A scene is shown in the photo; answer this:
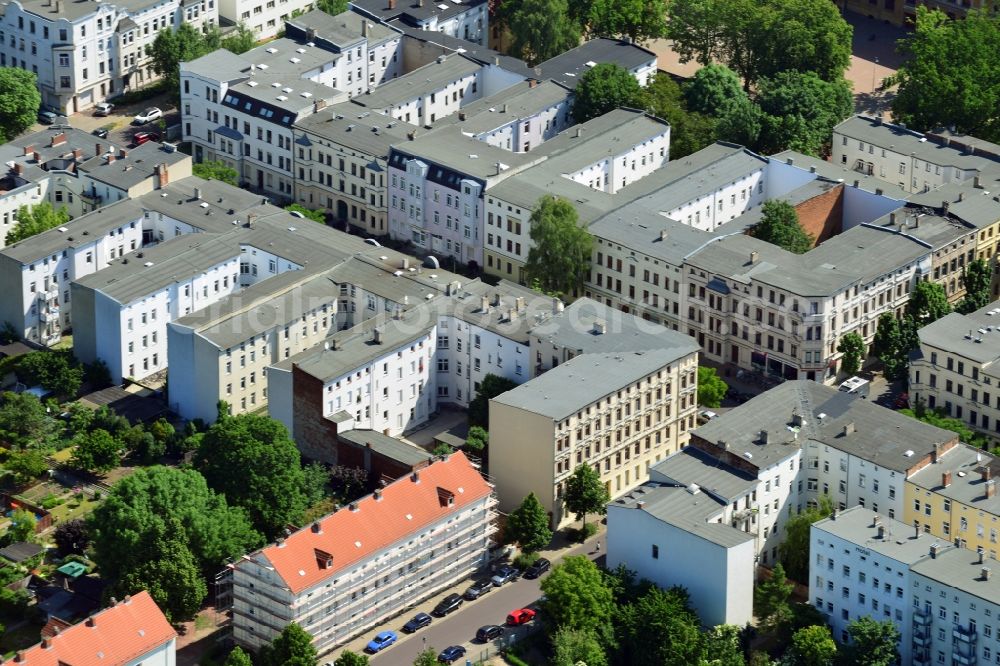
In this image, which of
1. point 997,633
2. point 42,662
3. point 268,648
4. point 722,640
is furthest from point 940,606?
point 42,662

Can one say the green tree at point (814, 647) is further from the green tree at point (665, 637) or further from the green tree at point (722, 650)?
the green tree at point (665, 637)

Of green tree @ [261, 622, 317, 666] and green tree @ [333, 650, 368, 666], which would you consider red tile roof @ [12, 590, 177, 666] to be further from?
green tree @ [333, 650, 368, 666]

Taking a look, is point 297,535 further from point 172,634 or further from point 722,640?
point 722,640

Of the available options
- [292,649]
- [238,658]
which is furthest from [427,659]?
[238,658]

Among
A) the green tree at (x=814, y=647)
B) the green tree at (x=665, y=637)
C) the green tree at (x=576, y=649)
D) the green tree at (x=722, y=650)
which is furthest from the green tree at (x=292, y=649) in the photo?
the green tree at (x=814, y=647)

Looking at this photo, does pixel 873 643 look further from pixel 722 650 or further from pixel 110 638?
pixel 110 638

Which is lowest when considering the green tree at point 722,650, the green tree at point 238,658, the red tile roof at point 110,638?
the green tree at point 722,650

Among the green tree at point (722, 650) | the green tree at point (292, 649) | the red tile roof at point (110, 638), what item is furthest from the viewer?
the green tree at point (722, 650)
